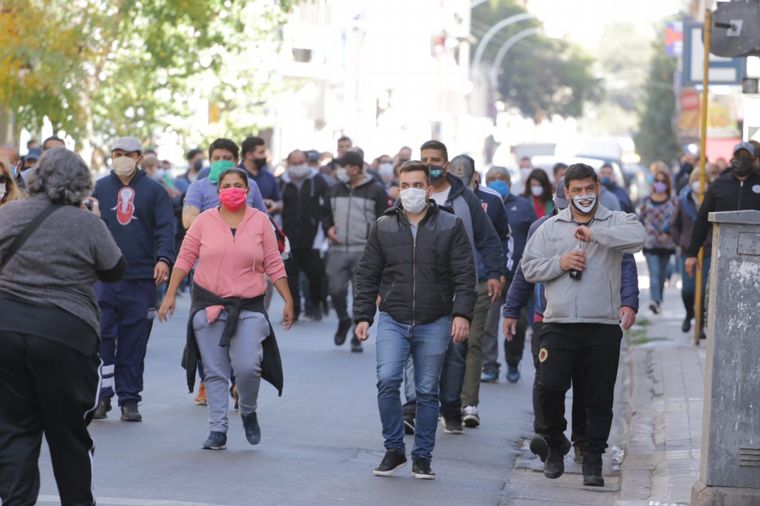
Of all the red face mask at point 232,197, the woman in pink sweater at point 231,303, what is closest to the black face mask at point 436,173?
the woman in pink sweater at point 231,303

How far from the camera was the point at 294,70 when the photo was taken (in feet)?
179

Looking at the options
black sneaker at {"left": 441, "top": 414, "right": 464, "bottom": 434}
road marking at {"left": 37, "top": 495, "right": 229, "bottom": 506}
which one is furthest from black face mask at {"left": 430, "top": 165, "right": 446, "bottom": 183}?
road marking at {"left": 37, "top": 495, "right": 229, "bottom": 506}

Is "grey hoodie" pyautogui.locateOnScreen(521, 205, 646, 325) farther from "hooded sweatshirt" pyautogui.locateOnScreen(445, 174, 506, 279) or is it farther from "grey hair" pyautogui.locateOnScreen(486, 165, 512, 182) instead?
"grey hair" pyautogui.locateOnScreen(486, 165, 512, 182)

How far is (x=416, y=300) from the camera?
952cm

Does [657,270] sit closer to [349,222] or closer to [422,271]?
[349,222]

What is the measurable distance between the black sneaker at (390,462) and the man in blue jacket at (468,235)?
4.81ft

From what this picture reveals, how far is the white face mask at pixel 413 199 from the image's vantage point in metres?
9.50

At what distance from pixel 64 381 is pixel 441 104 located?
76340 millimetres

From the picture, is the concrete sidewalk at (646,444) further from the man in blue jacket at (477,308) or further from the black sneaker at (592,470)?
the man in blue jacket at (477,308)

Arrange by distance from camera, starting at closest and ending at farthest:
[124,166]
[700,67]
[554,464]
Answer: [554,464] < [124,166] < [700,67]

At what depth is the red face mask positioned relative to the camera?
33.7 ft

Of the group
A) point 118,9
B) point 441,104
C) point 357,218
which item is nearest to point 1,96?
point 118,9

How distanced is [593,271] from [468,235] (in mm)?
1981

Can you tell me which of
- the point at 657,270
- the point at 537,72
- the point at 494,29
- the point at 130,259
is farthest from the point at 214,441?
the point at 537,72
